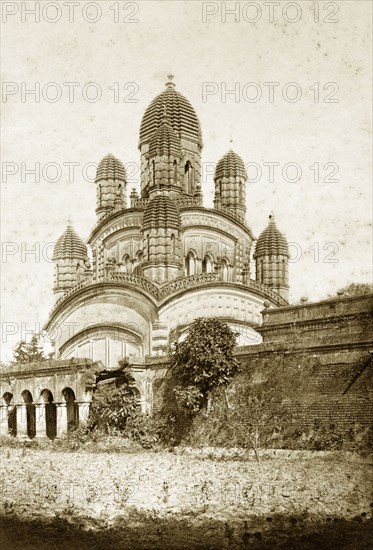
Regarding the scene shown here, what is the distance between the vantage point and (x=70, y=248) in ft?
111

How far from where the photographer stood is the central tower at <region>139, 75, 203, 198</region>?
29.3 meters

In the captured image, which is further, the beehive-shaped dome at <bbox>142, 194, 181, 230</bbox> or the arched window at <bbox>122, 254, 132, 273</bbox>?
the arched window at <bbox>122, 254, 132, 273</bbox>

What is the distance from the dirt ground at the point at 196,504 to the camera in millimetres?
11211

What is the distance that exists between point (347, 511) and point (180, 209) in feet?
59.5

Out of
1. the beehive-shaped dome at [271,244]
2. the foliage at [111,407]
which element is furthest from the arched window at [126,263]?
the foliage at [111,407]

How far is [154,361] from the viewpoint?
2016cm

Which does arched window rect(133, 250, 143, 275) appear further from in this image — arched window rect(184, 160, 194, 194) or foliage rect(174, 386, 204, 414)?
foliage rect(174, 386, 204, 414)

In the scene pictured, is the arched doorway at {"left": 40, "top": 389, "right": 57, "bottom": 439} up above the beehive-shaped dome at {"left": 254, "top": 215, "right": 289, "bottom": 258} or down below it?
below

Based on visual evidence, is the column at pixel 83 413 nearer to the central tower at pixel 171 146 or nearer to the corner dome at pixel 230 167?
the central tower at pixel 171 146

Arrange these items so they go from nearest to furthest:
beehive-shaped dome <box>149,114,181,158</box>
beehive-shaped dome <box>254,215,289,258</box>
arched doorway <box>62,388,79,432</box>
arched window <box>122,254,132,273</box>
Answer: arched doorway <box>62,388,79,432</box>
beehive-shaped dome <box>149,114,181,158</box>
arched window <box>122,254,132,273</box>
beehive-shaped dome <box>254,215,289,258</box>

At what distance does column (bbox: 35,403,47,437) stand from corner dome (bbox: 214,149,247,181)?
15.2 meters

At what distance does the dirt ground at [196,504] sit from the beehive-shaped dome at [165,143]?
1608 cm

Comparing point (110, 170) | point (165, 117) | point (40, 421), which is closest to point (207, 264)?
point (165, 117)

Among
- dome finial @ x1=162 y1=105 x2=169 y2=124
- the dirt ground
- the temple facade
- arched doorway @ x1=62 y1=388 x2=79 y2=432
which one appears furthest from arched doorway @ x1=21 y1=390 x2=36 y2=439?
dome finial @ x1=162 y1=105 x2=169 y2=124
